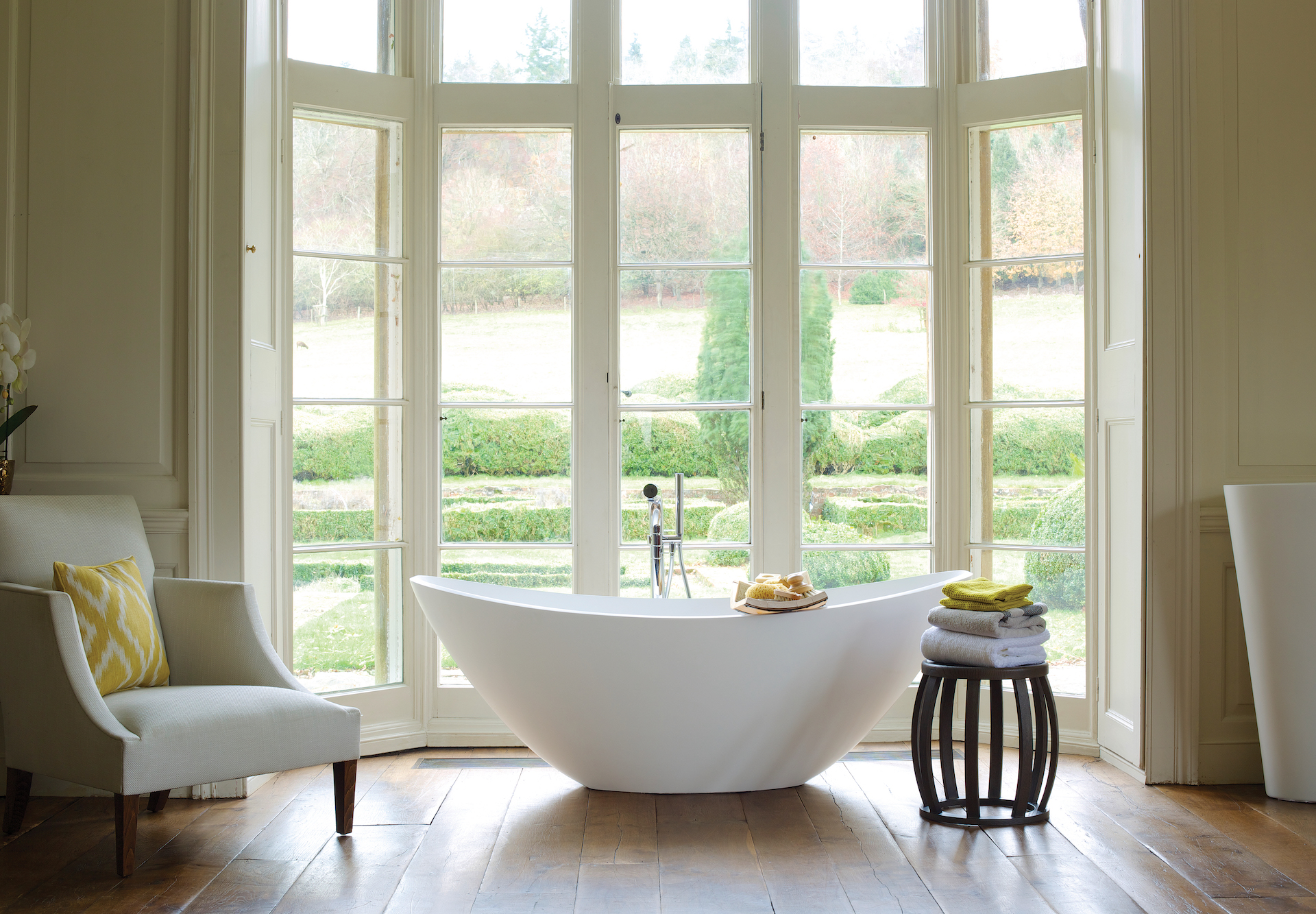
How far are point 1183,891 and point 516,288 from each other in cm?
255

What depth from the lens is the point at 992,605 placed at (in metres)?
2.53

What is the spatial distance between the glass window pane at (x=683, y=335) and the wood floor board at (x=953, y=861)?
54.7 inches

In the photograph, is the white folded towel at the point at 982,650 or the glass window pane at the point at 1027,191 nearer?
the white folded towel at the point at 982,650

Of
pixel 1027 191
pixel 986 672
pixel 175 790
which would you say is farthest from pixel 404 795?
pixel 1027 191

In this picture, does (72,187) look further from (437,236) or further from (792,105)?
(792,105)

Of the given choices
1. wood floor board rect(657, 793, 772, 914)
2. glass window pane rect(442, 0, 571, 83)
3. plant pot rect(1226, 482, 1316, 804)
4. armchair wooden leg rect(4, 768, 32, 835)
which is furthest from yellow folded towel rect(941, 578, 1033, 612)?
armchair wooden leg rect(4, 768, 32, 835)

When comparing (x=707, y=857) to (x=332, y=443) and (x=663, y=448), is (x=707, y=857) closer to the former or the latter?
(x=663, y=448)

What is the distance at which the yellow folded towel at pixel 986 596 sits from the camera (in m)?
2.53

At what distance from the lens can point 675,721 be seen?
2.69m

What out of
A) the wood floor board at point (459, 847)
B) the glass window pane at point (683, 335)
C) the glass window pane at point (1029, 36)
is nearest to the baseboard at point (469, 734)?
the wood floor board at point (459, 847)

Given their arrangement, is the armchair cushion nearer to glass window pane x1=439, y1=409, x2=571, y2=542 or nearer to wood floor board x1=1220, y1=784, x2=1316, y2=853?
glass window pane x1=439, y1=409, x2=571, y2=542

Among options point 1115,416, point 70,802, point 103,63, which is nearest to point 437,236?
point 103,63

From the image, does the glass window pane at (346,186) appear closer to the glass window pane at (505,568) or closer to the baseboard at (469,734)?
the glass window pane at (505,568)

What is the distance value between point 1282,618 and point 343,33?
3.34 meters
